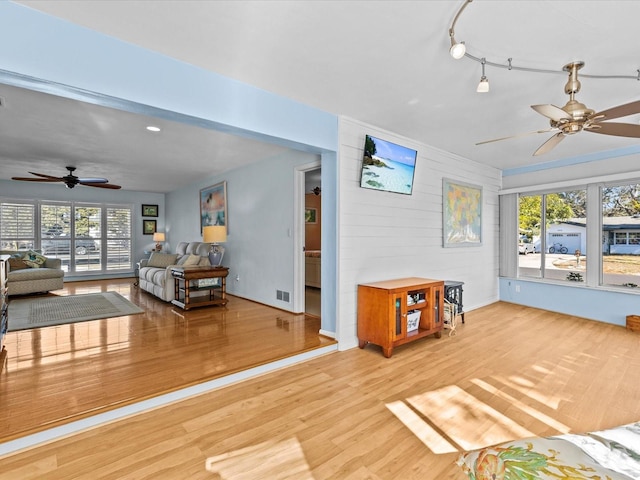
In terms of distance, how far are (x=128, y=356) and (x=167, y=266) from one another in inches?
128

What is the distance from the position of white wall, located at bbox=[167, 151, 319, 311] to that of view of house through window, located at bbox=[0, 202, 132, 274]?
369 cm

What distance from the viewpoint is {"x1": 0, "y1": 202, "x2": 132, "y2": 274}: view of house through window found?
23.4 feet

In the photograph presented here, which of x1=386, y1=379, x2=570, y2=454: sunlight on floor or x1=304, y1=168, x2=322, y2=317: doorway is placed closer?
x1=386, y1=379, x2=570, y2=454: sunlight on floor

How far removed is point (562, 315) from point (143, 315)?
20.7 ft

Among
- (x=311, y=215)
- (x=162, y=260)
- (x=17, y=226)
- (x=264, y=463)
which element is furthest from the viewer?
(x=311, y=215)

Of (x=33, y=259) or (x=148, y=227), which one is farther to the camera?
(x=148, y=227)

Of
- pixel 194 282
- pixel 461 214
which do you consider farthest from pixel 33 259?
pixel 461 214

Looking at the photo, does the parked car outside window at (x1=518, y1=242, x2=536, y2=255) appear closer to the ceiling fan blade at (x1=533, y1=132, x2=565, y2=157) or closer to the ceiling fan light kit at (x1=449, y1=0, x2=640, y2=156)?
the ceiling fan blade at (x1=533, y1=132, x2=565, y2=157)

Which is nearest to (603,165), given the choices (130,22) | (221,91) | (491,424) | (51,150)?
(491,424)

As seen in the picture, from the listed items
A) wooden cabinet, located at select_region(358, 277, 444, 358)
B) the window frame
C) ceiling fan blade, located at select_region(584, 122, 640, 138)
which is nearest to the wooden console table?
wooden cabinet, located at select_region(358, 277, 444, 358)

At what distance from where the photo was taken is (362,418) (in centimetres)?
211

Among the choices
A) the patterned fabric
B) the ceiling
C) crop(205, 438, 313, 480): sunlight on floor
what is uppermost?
the ceiling

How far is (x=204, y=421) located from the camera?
2072mm

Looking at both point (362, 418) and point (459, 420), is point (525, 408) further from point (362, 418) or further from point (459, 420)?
point (362, 418)
